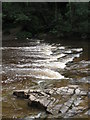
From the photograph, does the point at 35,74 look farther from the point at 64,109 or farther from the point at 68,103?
the point at 64,109

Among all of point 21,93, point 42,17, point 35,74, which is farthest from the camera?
point 42,17

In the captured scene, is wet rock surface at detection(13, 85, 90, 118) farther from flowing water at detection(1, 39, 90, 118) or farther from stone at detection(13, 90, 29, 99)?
flowing water at detection(1, 39, 90, 118)

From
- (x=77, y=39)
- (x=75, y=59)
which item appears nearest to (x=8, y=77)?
(x=75, y=59)

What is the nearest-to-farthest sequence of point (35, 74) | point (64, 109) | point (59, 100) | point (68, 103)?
point (64, 109) → point (68, 103) → point (59, 100) → point (35, 74)

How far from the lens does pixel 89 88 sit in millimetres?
10867

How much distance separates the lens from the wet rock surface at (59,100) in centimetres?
828

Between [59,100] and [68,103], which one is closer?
[68,103]

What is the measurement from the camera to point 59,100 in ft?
30.5

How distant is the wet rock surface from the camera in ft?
27.2

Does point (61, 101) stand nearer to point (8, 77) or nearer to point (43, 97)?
point (43, 97)

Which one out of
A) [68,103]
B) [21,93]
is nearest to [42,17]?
[21,93]

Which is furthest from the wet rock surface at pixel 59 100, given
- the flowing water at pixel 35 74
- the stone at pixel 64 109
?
the flowing water at pixel 35 74

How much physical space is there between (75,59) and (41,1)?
23282mm

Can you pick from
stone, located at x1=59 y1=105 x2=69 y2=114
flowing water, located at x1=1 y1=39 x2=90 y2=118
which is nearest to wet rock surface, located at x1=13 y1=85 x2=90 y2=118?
stone, located at x1=59 y1=105 x2=69 y2=114
